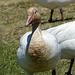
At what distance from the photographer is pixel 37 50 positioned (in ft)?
11.0

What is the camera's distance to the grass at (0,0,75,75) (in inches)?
199

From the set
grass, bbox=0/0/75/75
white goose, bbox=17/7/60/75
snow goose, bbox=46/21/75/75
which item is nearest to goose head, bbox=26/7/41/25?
white goose, bbox=17/7/60/75

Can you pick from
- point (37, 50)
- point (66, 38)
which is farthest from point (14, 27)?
point (37, 50)

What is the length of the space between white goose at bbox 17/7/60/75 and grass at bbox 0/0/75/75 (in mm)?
417

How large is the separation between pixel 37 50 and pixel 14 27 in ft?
15.9

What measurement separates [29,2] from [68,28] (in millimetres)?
7882

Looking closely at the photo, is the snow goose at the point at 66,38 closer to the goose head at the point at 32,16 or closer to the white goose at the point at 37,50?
the white goose at the point at 37,50

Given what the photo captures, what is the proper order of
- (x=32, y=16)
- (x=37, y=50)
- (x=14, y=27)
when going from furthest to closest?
(x=14, y=27), (x=37, y=50), (x=32, y=16)

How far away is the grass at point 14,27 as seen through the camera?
505cm

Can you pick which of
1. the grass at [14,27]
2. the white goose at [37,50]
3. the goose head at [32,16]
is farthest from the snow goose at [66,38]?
the goose head at [32,16]

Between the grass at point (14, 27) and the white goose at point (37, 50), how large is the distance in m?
0.42

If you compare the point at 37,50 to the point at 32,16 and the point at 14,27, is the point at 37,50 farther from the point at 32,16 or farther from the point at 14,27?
the point at 14,27

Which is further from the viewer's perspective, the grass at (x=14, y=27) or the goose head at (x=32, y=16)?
the grass at (x=14, y=27)

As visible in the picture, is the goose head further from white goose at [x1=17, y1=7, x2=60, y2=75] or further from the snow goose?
the snow goose
